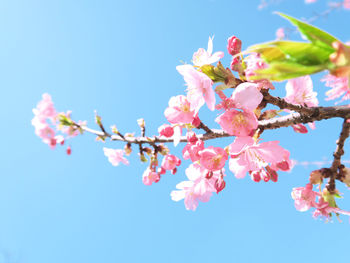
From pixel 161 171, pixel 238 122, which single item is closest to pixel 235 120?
pixel 238 122

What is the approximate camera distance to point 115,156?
2674mm

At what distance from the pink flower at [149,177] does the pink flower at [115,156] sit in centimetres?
62

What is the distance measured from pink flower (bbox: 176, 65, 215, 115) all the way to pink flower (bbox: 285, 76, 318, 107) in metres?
0.49

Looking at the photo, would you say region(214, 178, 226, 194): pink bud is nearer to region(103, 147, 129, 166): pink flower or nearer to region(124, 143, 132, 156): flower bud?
region(124, 143, 132, 156): flower bud

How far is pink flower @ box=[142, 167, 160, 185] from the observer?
2061 millimetres

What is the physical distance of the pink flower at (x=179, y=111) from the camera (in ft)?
3.68

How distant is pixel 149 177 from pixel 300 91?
1.21m

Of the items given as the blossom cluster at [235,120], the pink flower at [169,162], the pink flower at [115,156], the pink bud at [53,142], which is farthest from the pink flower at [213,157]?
the pink bud at [53,142]

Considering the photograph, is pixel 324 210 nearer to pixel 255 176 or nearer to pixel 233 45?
pixel 255 176

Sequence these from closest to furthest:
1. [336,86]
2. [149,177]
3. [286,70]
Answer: [286,70] → [336,86] → [149,177]

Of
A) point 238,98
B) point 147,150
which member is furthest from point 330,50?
point 147,150

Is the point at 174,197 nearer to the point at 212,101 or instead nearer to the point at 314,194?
the point at 314,194

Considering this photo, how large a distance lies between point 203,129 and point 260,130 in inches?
11.5

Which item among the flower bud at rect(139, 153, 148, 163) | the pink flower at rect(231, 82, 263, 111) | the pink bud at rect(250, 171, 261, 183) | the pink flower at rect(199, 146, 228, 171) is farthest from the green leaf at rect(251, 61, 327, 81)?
→ the flower bud at rect(139, 153, 148, 163)
